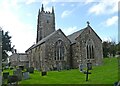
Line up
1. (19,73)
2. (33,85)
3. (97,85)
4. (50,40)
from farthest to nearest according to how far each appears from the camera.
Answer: (50,40) → (19,73) → (33,85) → (97,85)

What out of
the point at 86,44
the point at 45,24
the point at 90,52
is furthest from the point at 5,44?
the point at 45,24

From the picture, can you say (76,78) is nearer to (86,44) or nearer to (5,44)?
(5,44)

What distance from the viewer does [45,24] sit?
212 ft

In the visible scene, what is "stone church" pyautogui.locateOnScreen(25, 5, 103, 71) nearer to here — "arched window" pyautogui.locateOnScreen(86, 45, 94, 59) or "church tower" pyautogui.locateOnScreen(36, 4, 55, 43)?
"arched window" pyautogui.locateOnScreen(86, 45, 94, 59)

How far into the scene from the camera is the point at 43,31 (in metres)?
63.5

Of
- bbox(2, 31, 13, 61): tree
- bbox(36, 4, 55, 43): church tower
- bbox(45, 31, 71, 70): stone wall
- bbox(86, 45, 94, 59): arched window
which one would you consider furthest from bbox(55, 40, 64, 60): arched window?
bbox(36, 4, 55, 43): church tower

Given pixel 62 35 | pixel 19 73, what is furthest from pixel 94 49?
pixel 19 73

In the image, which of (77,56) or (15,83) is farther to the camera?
(77,56)

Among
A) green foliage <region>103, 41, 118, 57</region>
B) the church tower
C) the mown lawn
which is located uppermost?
the church tower

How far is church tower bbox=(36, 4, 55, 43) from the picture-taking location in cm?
6375

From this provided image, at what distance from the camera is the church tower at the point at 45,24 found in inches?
2510

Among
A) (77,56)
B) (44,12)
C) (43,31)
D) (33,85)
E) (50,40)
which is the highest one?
(44,12)

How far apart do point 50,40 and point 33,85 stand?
2305 cm

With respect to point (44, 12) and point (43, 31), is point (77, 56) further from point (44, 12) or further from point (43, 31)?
point (44, 12)
